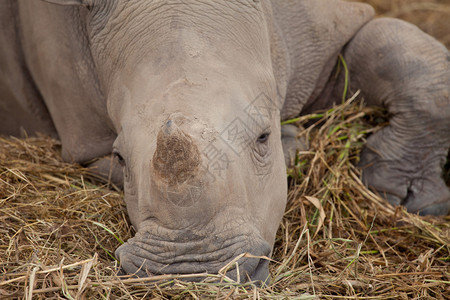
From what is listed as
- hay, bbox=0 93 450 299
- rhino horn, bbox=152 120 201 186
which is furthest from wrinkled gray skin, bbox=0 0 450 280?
hay, bbox=0 93 450 299

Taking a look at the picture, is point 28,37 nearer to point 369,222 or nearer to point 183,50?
point 183,50

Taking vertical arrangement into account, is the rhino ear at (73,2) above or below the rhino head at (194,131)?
above

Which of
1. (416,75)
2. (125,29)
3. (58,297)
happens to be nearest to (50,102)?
(125,29)

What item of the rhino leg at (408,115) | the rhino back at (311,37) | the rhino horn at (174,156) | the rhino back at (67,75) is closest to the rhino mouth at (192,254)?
the rhino horn at (174,156)

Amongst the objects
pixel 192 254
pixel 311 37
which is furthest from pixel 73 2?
pixel 311 37

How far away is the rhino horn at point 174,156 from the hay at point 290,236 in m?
0.35

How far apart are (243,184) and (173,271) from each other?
0.37m

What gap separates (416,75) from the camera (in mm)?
3453

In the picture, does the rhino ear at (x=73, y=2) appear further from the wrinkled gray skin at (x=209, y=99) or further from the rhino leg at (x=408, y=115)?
the rhino leg at (x=408, y=115)

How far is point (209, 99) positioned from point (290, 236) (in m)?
0.88

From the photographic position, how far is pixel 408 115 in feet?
11.4

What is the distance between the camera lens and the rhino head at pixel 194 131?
6.87 ft

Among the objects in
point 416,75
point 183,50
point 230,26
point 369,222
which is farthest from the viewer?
point 416,75

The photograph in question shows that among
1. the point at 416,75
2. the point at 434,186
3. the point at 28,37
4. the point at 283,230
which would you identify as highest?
the point at 28,37
